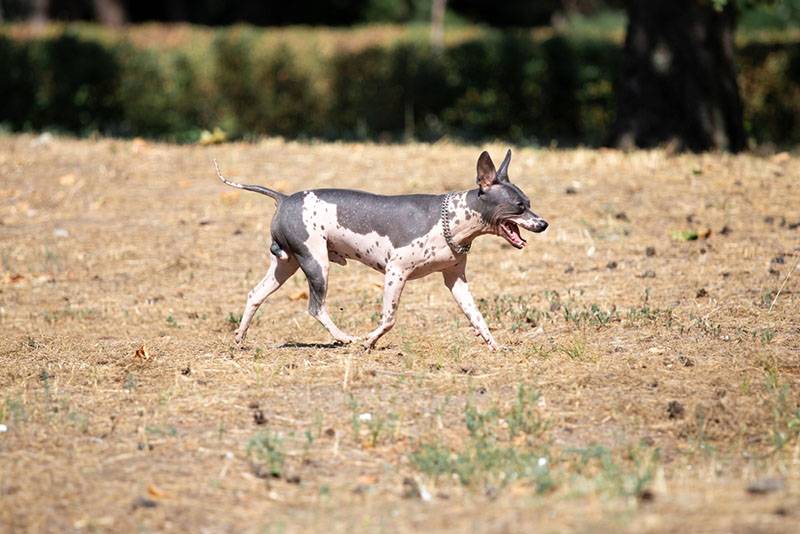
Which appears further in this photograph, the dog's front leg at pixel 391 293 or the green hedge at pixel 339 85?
the green hedge at pixel 339 85

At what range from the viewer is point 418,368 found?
8000 millimetres

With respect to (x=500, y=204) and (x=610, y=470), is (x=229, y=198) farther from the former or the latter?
(x=610, y=470)

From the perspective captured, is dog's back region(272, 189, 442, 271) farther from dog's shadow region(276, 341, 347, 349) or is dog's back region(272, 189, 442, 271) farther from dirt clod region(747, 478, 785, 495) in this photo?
dirt clod region(747, 478, 785, 495)

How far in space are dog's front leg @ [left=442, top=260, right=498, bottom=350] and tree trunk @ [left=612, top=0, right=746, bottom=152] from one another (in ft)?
25.3

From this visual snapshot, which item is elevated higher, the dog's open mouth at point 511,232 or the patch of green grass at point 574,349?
the dog's open mouth at point 511,232

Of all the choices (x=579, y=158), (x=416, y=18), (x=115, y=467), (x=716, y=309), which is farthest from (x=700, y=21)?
(x=416, y=18)

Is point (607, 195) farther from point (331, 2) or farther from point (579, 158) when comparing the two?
point (331, 2)

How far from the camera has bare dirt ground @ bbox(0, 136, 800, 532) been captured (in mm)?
5957

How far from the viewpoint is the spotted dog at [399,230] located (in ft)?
26.6

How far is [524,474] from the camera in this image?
6242mm

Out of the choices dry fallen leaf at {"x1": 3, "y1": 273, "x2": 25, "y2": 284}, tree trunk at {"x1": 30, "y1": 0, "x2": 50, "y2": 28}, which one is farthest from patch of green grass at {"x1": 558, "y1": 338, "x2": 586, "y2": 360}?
tree trunk at {"x1": 30, "y1": 0, "x2": 50, "y2": 28}

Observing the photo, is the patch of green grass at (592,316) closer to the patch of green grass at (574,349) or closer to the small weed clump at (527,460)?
the patch of green grass at (574,349)

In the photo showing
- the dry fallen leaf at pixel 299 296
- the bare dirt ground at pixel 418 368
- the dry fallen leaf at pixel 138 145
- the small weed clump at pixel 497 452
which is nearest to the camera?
the bare dirt ground at pixel 418 368

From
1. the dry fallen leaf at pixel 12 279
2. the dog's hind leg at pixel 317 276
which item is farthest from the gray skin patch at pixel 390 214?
the dry fallen leaf at pixel 12 279
